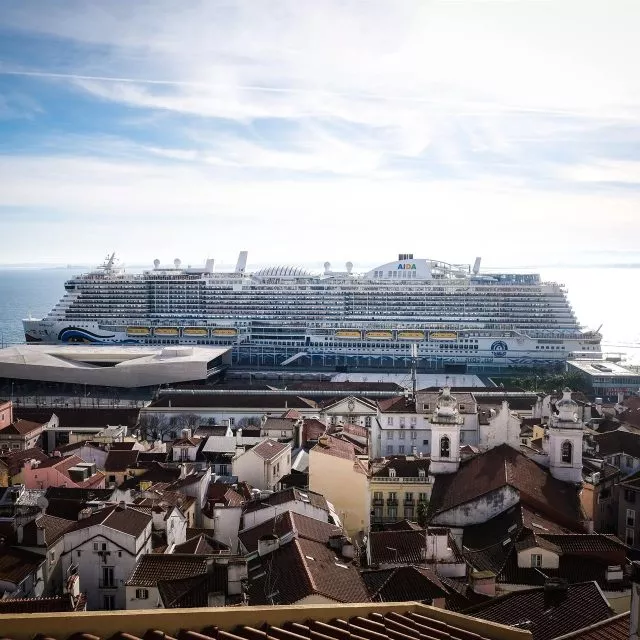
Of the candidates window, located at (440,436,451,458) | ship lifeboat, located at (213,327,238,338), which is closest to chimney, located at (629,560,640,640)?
window, located at (440,436,451,458)

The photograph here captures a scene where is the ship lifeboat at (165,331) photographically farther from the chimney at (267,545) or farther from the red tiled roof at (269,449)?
the chimney at (267,545)

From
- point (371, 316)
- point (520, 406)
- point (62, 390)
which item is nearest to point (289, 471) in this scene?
point (520, 406)

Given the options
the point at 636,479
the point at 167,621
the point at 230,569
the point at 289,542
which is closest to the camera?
the point at 167,621

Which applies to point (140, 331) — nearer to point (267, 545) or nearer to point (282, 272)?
point (282, 272)

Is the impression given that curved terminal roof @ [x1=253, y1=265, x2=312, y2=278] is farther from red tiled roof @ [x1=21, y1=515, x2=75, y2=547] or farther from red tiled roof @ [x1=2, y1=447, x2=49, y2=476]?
red tiled roof @ [x1=21, y1=515, x2=75, y2=547]

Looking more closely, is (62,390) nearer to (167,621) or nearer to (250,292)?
(250,292)

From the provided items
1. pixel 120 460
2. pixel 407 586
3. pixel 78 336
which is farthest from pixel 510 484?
pixel 78 336

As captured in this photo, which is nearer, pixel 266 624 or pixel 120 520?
pixel 266 624
